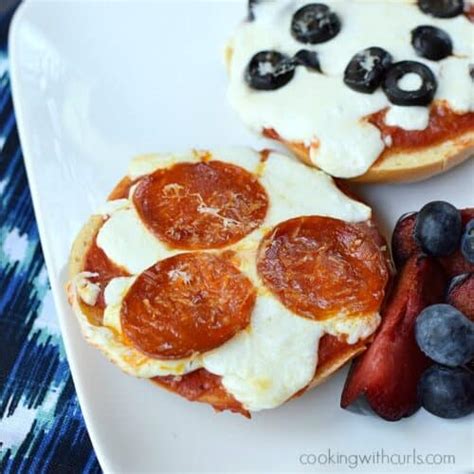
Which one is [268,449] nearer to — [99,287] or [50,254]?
[99,287]

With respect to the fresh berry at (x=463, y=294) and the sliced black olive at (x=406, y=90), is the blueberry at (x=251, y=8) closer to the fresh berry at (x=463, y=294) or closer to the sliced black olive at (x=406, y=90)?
the sliced black olive at (x=406, y=90)

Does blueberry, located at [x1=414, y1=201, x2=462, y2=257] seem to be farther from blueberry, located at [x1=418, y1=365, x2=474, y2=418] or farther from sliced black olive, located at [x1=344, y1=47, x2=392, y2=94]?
sliced black olive, located at [x1=344, y1=47, x2=392, y2=94]

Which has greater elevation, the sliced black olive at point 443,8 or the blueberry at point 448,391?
the sliced black olive at point 443,8

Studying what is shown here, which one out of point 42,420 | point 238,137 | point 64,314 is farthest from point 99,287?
point 238,137

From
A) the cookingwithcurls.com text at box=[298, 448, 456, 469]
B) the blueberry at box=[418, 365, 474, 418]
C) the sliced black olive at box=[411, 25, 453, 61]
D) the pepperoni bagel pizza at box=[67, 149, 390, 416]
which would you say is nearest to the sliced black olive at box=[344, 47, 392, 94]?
the sliced black olive at box=[411, 25, 453, 61]

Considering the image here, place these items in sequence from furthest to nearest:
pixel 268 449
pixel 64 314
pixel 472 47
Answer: pixel 472 47 → pixel 64 314 → pixel 268 449

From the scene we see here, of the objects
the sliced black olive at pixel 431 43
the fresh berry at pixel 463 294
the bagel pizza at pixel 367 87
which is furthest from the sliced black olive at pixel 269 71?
the fresh berry at pixel 463 294
